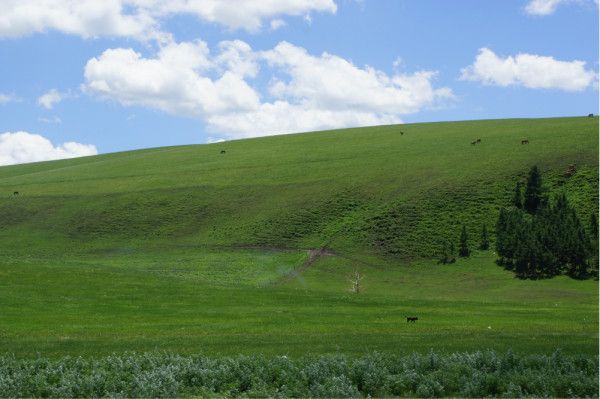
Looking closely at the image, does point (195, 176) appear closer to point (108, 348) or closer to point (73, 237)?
point (73, 237)

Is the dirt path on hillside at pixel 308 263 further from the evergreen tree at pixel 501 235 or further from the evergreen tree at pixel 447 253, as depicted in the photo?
the evergreen tree at pixel 501 235

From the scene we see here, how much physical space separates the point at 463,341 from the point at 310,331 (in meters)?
7.38

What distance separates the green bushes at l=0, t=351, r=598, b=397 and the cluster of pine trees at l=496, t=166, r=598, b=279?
203ft

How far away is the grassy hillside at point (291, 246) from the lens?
2877 cm

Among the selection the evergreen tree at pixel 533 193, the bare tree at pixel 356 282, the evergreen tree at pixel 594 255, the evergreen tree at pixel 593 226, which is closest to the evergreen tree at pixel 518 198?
the evergreen tree at pixel 533 193

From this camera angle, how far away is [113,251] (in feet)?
304

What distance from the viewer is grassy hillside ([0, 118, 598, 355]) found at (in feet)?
94.4

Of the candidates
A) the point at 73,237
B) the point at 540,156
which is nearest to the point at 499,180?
the point at 540,156

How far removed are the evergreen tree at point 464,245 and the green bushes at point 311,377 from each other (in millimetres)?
67134

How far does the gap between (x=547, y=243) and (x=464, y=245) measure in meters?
10.2

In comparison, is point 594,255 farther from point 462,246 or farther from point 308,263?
point 308,263

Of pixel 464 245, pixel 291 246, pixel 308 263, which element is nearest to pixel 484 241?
pixel 464 245

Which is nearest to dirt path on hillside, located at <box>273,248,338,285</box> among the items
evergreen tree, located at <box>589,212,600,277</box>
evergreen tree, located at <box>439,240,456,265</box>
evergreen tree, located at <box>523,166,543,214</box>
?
evergreen tree, located at <box>439,240,456,265</box>

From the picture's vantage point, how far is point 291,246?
89.6m
